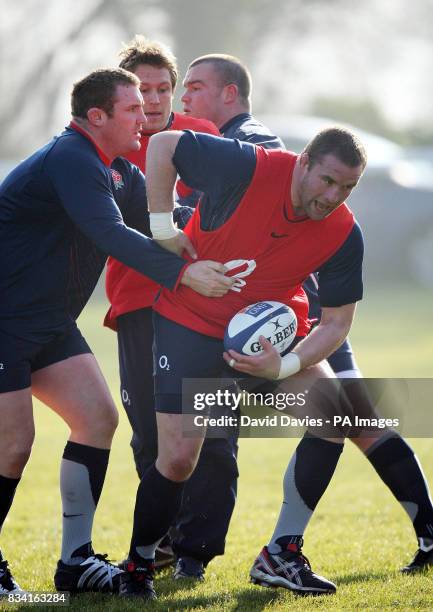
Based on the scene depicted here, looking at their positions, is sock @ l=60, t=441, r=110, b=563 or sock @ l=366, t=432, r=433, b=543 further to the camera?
sock @ l=366, t=432, r=433, b=543

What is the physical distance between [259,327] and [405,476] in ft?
4.12

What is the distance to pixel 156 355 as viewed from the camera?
206 inches

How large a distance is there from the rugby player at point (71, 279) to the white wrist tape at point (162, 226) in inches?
3.5

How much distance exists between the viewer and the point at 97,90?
5168 mm

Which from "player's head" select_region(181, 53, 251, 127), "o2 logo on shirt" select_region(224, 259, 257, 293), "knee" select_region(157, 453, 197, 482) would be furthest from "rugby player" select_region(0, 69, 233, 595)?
"player's head" select_region(181, 53, 251, 127)

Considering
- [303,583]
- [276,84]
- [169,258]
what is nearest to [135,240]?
[169,258]

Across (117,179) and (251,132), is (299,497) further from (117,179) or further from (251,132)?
(251,132)

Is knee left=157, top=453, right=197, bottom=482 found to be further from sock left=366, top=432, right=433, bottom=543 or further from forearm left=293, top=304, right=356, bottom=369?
sock left=366, top=432, right=433, bottom=543

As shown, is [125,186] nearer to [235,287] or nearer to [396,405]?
[235,287]

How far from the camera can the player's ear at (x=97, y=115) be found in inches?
204

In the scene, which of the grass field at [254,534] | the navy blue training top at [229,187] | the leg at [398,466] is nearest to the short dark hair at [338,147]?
the navy blue training top at [229,187]

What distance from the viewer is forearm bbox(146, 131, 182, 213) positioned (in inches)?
197

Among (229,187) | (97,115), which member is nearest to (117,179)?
(97,115)

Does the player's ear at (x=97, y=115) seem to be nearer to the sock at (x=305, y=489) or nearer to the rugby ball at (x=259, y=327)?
the rugby ball at (x=259, y=327)
